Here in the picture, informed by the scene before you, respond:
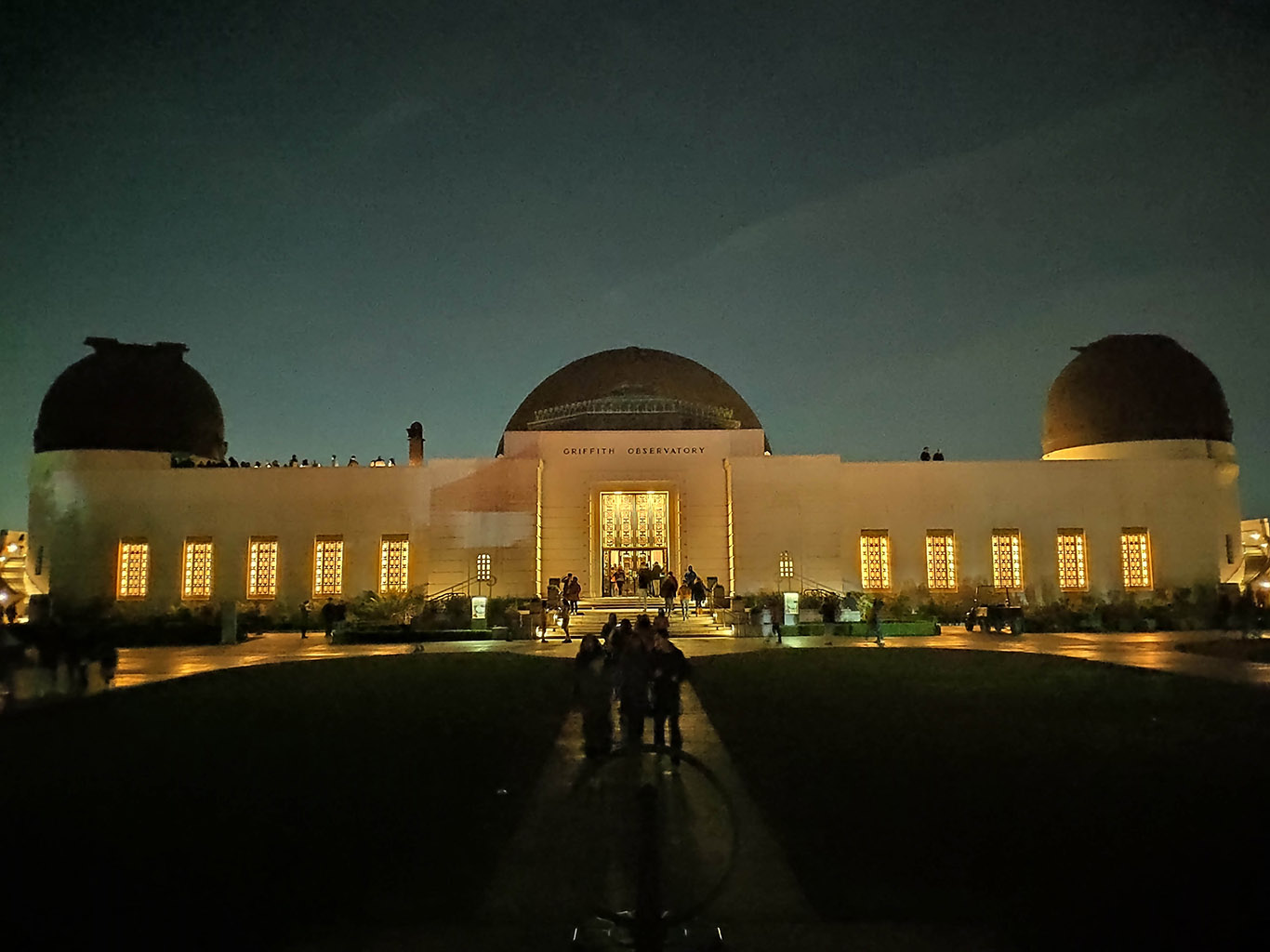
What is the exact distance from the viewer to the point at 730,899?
490 cm

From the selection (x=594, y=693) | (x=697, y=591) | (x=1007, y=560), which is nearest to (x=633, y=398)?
(x=697, y=591)

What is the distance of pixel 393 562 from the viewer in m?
29.8

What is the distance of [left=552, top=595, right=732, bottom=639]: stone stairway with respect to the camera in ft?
80.3

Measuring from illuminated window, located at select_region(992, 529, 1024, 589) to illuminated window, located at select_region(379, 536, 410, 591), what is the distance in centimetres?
1889

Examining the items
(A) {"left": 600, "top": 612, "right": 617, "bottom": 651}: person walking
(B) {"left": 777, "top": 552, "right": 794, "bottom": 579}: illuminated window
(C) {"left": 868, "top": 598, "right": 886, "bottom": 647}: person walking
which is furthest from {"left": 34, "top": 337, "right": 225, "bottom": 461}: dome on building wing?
(A) {"left": 600, "top": 612, "right": 617, "bottom": 651}: person walking

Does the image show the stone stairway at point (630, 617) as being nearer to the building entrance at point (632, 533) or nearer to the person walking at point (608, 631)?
the building entrance at point (632, 533)

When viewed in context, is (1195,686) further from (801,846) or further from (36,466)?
(36,466)

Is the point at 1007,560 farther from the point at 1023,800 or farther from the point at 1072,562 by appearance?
the point at 1023,800

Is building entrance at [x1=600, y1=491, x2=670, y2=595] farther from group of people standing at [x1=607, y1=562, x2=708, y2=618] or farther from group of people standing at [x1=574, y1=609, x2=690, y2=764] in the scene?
group of people standing at [x1=574, y1=609, x2=690, y2=764]

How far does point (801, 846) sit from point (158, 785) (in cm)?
535

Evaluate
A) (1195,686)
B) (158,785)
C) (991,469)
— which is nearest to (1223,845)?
(158,785)

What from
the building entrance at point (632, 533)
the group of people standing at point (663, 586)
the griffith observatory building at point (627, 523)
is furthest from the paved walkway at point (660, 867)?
the building entrance at point (632, 533)

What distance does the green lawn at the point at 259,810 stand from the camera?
4.89 metres

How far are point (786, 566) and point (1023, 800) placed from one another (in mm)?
22178
